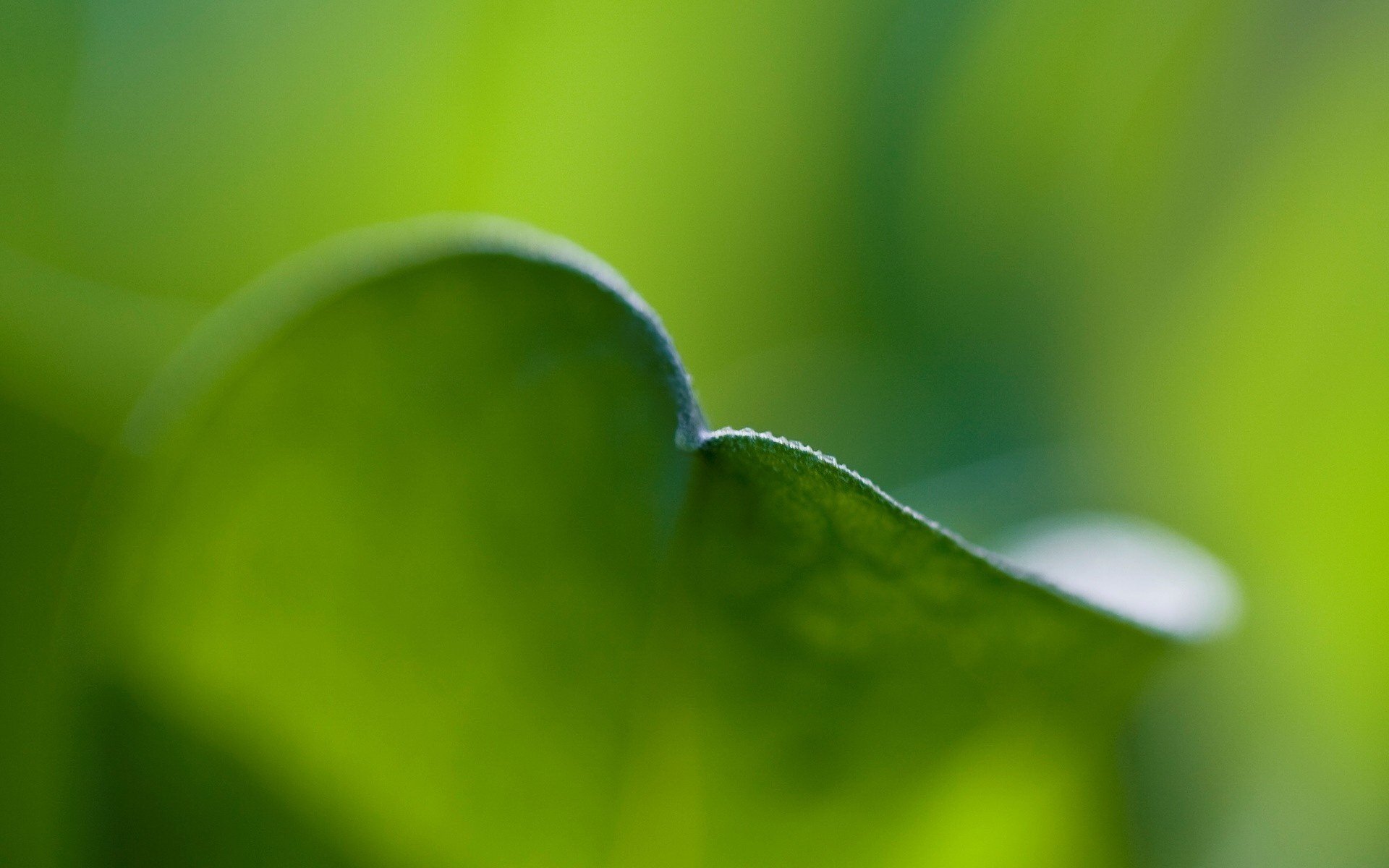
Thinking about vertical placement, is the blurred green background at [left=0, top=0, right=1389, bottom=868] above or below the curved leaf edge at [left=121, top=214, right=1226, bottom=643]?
above

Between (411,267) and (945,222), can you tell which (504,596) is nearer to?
(411,267)

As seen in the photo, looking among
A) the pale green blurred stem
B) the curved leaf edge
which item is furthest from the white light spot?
the pale green blurred stem

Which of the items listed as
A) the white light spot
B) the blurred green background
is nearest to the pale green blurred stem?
the blurred green background

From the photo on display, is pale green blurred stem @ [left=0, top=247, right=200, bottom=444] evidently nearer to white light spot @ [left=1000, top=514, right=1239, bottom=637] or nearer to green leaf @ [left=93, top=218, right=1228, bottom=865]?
green leaf @ [left=93, top=218, right=1228, bottom=865]

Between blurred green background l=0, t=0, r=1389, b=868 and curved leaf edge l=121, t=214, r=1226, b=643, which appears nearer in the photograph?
curved leaf edge l=121, t=214, r=1226, b=643

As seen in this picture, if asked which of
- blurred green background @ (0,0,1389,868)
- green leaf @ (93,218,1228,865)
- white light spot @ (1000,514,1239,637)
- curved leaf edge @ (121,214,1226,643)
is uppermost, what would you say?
blurred green background @ (0,0,1389,868)

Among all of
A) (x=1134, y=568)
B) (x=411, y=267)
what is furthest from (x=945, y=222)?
(x=411, y=267)

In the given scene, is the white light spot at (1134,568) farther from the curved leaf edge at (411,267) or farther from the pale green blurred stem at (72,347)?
the pale green blurred stem at (72,347)
